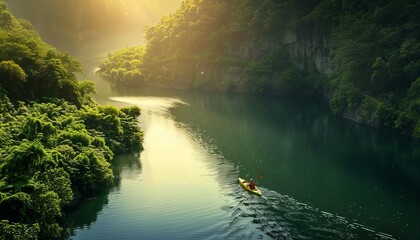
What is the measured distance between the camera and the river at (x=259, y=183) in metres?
36.1

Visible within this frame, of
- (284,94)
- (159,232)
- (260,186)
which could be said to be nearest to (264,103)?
(284,94)

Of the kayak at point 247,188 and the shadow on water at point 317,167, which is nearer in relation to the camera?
the shadow on water at point 317,167

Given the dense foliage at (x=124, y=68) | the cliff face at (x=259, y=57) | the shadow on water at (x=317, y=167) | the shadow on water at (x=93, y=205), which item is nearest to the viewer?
the shadow on water at (x=93, y=205)

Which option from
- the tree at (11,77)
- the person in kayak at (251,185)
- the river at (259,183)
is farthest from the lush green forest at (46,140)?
the person in kayak at (251,185)

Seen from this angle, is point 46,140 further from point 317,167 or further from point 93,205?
point 317,167

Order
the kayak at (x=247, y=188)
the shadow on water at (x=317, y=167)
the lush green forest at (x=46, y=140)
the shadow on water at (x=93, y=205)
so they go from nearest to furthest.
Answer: the lush green forest at (x=46, y=140), the shadow on water at (x=93, y=205), the shadow on water at (x=317, y=167), the kayak at (x=247, y=188)

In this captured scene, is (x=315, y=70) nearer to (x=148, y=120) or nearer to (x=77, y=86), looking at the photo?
(x=148, y=120)

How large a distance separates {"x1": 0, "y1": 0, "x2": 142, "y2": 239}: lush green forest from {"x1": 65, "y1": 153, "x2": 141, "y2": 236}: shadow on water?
2.28ft

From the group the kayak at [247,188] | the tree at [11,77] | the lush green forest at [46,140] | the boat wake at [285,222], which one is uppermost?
the tree at [11,77]

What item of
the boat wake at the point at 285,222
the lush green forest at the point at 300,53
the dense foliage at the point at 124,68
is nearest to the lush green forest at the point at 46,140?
the boat wake at the point at 285,222

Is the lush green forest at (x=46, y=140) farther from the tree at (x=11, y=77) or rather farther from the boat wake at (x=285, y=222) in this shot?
the boat wake at (x=285, y=222)

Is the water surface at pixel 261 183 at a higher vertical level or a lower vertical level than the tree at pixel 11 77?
lower

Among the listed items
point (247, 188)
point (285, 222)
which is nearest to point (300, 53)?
point (247, 188)

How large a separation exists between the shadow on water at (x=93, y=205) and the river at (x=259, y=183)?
0.27 ft
